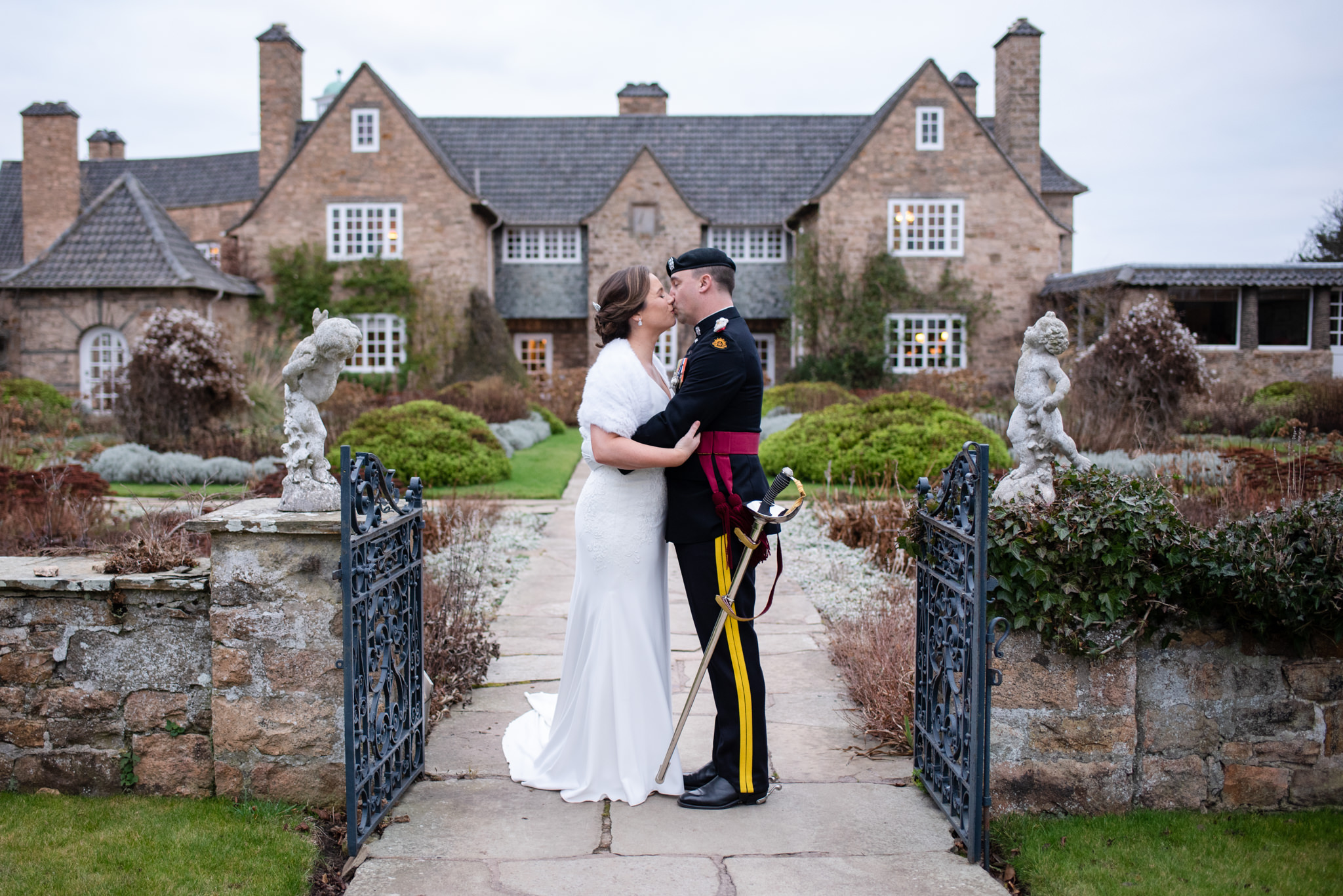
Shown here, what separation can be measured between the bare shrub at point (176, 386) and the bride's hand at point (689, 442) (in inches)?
484

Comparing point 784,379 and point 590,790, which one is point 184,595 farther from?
point 784,379

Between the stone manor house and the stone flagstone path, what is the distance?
66.3 feet

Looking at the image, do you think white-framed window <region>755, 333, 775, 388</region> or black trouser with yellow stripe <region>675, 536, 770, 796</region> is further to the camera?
white-framed window <region>755, 333, 775, 388</region>

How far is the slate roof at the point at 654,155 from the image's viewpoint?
89.5ft

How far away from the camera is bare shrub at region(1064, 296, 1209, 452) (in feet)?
47.4

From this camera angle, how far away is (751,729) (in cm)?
373

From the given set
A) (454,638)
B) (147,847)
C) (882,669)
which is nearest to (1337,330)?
(882,669)

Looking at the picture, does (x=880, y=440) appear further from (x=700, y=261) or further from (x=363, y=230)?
(x=363, y=230)

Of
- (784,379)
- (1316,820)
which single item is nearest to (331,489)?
(1316,820)

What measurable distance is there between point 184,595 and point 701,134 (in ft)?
88.5

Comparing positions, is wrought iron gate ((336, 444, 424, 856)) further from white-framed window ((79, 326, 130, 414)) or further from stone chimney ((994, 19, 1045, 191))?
stone chimney ((994, 19, 1045, 191))

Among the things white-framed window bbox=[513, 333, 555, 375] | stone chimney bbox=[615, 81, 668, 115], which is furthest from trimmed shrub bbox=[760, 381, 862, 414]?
stone chimney bbox=[615, 81, 668, 115]

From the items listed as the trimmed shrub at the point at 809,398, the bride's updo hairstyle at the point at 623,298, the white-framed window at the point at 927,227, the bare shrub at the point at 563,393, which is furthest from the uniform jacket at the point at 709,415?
the white-framed window at the point at 927,227

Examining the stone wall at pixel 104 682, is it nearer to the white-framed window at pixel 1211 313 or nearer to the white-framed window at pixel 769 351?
the white-framed window at pixel 769 351
